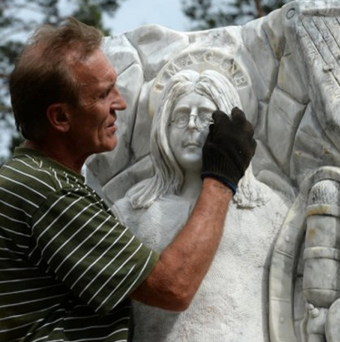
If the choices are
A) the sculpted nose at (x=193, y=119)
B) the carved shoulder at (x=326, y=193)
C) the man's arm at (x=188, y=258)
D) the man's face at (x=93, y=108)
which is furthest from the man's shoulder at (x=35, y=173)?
the carved shoulder at (x=326, y=193)

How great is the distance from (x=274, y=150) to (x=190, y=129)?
0.31 m

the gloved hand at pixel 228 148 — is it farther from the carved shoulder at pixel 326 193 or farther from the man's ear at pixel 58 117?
the man's ear at pixel 58 117

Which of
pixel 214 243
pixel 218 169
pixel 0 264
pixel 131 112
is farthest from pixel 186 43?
pixel 0 264

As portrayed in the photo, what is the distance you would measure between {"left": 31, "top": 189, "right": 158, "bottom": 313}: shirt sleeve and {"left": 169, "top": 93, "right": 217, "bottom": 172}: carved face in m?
0.55

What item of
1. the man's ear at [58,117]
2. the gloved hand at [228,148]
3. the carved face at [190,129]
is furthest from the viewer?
the carved face at [190,129]

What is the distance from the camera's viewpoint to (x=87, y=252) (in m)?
3.08

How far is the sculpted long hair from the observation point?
3623mm

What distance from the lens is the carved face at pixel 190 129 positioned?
11.7 feet

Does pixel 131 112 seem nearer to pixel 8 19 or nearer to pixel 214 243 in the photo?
pixel 214 243

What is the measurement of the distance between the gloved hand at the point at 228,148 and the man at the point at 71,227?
0.03 meters

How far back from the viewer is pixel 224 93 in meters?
3.62

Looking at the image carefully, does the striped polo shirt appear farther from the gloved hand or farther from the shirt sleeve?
the gloved hand

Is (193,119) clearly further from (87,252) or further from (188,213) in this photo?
(87,252)

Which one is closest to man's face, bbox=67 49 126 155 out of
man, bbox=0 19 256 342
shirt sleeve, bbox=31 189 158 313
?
man, bbox=0 19 256 342
